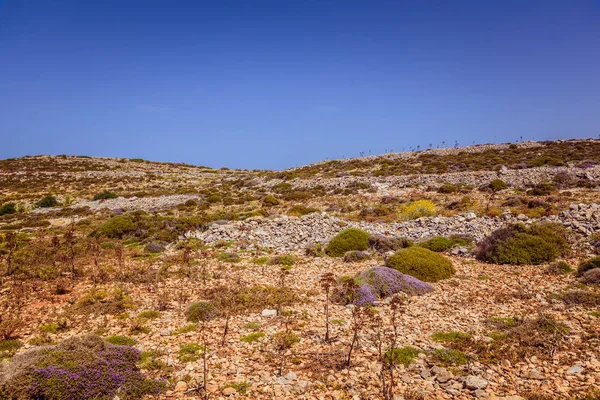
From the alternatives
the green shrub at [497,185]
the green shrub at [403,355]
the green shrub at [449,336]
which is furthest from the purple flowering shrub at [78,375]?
the green shrub at [497,185]

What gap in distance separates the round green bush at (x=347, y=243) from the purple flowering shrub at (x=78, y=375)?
429 inches

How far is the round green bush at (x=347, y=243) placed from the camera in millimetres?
16422

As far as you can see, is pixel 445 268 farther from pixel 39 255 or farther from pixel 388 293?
pixel 39 255

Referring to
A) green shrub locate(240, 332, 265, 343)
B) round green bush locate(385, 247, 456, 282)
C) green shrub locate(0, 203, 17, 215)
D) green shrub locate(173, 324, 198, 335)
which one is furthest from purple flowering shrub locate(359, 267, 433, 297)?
green shrub locate(0, 203, 17, 215)

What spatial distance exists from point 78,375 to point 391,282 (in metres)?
8.88

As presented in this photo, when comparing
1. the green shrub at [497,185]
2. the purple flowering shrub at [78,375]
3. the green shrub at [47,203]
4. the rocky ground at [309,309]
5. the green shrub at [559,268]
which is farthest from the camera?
the green shrub at [47,203]

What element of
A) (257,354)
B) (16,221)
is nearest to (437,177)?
(257,354)

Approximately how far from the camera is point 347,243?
16641 millimetres

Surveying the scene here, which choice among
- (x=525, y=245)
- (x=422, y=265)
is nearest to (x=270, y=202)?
(x=422, y=265)

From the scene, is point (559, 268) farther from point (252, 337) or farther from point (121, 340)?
point (121, 340)

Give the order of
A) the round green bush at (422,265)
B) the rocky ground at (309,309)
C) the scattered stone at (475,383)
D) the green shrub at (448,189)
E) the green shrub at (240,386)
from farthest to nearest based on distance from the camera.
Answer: the green shrub at (448,189) → the round green bush at (422,265) → the rocky ground at (309,309) → the green shrub at (240,386) → the scattered stone at (475,383)

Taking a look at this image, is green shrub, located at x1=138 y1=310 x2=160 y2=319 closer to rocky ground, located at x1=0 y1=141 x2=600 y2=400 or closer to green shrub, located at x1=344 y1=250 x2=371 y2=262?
rocky ground, located at x1=0 y1=141 x2=600 y2=400

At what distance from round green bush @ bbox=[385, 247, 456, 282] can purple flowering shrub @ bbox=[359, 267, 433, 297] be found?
0.68m

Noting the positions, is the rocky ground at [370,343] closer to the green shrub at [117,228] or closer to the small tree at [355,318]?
the small tree at [355,318]
